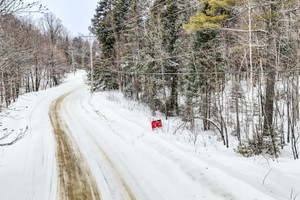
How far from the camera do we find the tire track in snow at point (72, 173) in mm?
4453

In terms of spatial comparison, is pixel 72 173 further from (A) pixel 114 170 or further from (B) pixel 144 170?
(B) pixel 144 170

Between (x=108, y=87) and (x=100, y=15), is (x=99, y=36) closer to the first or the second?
(x=100, y=15)

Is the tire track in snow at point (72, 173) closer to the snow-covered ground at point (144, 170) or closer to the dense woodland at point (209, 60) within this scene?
the snow-covered ground at point (144, 170)

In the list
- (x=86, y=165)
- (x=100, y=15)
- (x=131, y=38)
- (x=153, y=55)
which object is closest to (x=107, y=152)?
(x=86, y=165)

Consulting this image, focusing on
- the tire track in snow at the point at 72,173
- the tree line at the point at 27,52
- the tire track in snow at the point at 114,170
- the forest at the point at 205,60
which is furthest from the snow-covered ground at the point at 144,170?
the forest at the point at 205,60

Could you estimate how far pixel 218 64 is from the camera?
12.7 metres

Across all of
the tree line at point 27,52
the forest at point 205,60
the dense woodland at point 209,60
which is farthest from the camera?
the dense woodland at point 209,60

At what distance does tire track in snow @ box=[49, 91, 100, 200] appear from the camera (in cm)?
445

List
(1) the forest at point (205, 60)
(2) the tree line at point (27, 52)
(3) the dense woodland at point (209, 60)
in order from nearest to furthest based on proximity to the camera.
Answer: (2) the tree line at point (27, 52) → (1) the forest at point (205, 60) → (3) the dense woodland at point (209, 60)

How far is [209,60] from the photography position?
521 inches

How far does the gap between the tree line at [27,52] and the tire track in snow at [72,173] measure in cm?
273

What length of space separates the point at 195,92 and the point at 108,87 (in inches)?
499

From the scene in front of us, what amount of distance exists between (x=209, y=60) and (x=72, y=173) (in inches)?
461

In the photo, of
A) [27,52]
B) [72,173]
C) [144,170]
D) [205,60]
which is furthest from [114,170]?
[205,60]
